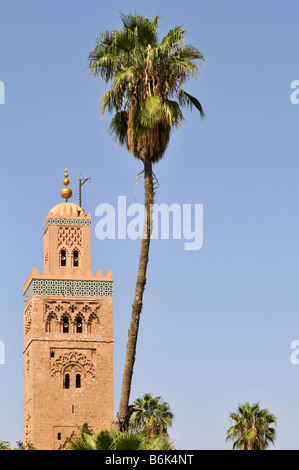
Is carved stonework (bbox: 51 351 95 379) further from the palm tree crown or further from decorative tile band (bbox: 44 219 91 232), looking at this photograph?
the palm tree crown

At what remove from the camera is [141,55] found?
1156 inches

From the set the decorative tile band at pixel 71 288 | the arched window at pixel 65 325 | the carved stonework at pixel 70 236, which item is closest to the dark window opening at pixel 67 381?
the arched window at pixel 65 325

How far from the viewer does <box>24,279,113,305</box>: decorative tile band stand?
60.4 meters

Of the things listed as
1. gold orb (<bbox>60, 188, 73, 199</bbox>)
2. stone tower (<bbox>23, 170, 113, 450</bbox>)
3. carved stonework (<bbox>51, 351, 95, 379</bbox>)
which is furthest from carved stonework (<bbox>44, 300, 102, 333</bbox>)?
gold orb (<bbox>60, 188, 73, 199</bbox>)

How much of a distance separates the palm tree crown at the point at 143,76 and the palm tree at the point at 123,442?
1052 cm

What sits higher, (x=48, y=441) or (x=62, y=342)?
(x=62, y=342)

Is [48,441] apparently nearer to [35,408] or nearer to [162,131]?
[35,408]

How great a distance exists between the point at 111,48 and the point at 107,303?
32556 millimetres

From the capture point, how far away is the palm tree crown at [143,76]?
2888cm

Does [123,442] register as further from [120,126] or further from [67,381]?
[67,381]

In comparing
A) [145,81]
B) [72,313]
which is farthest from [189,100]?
[72,313]

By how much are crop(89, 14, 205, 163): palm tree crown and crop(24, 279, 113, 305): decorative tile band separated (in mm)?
31627

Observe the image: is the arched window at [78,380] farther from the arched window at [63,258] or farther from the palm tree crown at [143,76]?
the palm tree crown at [143,76]
